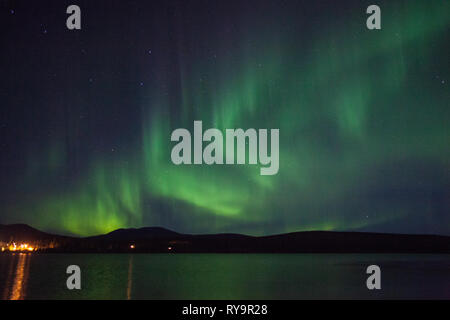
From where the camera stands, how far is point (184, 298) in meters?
42.2

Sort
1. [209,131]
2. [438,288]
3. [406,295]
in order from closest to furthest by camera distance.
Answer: [209,131] → [406,295] → [438,288]

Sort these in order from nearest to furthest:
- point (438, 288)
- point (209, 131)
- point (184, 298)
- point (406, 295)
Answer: point (209, 131) < point (184, 298) < point (406, 295) < point (438, 288)

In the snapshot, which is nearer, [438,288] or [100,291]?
[100,291]
